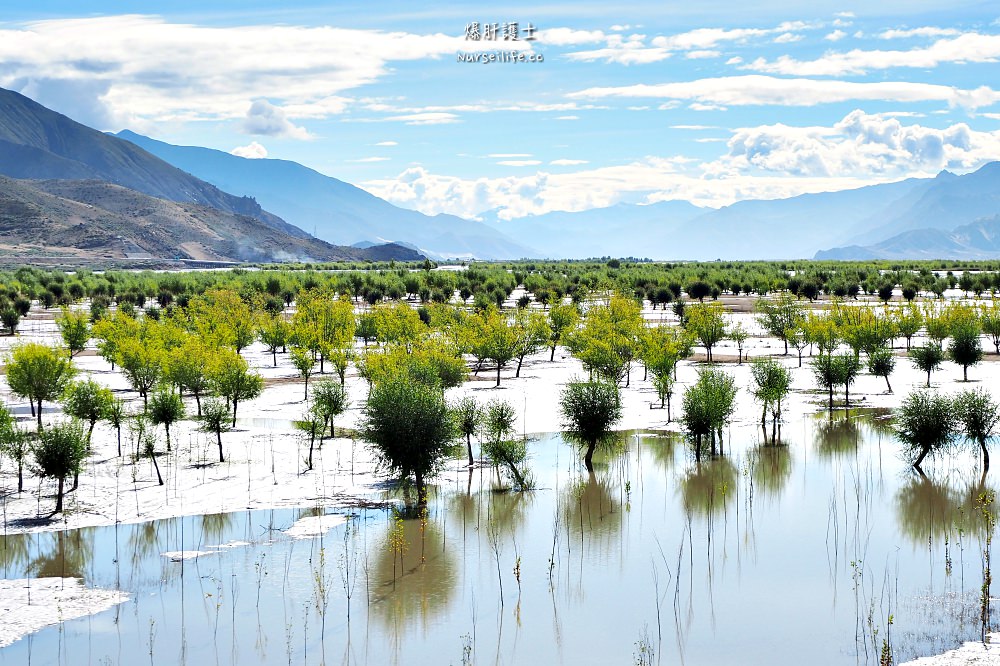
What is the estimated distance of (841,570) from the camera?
20891mm

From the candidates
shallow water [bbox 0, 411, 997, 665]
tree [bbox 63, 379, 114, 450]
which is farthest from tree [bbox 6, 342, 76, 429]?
shallow water [bbox 0, 411, 997, 665]

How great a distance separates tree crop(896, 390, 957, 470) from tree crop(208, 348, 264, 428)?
22351mm

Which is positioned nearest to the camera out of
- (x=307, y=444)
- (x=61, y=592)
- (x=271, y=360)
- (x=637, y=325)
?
(x=61, y=592)

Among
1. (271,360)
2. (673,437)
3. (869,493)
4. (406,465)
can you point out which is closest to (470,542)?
(406,465)

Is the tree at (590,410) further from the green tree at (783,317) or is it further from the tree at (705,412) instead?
the green tree at (783,317)

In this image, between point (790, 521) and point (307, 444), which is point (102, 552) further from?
point (790, 521)

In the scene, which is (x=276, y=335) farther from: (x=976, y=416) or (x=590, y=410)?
(x=976, y=416)

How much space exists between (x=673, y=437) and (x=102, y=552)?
19433 millimetres

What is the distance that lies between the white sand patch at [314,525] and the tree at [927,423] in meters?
16.6

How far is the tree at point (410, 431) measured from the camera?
26391 millimetres

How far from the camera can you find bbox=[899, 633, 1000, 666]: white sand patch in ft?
52.7

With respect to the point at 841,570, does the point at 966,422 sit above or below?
above

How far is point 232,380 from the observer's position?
1436 inches

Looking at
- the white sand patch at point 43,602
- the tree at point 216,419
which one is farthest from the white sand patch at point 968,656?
the tree at point 216,419
